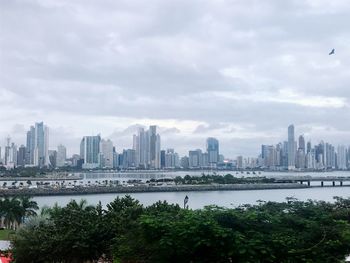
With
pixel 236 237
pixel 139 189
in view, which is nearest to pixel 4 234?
pixel 236 237

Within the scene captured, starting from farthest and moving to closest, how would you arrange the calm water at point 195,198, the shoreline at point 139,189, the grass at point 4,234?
the shoreline at point 139,189
the calm water at point 195,198
the grass at point 4,234

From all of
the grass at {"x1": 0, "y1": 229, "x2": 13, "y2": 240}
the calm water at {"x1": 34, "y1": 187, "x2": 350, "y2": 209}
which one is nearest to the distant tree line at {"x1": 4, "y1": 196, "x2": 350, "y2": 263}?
the grass at {"x1": 0, "y1": 229, "x2": 13, "y2": 240}

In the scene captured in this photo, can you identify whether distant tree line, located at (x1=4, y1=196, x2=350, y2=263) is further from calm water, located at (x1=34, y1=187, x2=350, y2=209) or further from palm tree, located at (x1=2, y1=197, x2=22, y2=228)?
calm water, located at (x1=34, y1=187, x2=350, y2=209)

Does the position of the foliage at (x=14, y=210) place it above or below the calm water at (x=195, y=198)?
above

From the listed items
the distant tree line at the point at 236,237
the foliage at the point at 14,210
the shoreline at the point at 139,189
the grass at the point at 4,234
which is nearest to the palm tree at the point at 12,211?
the foliage at the point at 14,210

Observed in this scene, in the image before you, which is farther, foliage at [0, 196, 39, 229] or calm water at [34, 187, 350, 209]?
calm water at [34, 187, 350, 209]

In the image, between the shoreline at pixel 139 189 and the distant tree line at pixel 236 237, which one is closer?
the distant tree line at pixel 236 237

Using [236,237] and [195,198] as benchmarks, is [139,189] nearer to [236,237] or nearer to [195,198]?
[195,198]

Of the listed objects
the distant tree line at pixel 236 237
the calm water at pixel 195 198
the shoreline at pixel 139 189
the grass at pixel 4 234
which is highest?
the distant tree line at pixel 236 237

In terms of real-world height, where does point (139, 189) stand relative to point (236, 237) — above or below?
below

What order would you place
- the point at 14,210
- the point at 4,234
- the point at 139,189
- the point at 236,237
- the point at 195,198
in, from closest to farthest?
the point at 236,237 < the point at 4,234 < the point at 14,210 < the point at 195,198 < the point at 139,189

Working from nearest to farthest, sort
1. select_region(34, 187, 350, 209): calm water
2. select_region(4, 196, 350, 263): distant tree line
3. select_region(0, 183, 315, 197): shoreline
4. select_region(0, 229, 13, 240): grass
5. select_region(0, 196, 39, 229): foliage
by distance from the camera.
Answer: select_region(4, 196, 350, 263): distant tree line < select_region(0, 229, 13, 240): grass < select_region(0, 196, 39, 229): foliage < select_region(34, 187, 350, 209): calm water < select_region(0, 183, 315, 197): shoreline

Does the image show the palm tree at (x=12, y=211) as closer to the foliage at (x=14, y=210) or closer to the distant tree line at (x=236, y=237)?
the foliage at (x=14, y=210)

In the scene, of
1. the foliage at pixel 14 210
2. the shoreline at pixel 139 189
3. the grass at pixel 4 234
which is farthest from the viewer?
the shoreline at pixel 139 189
